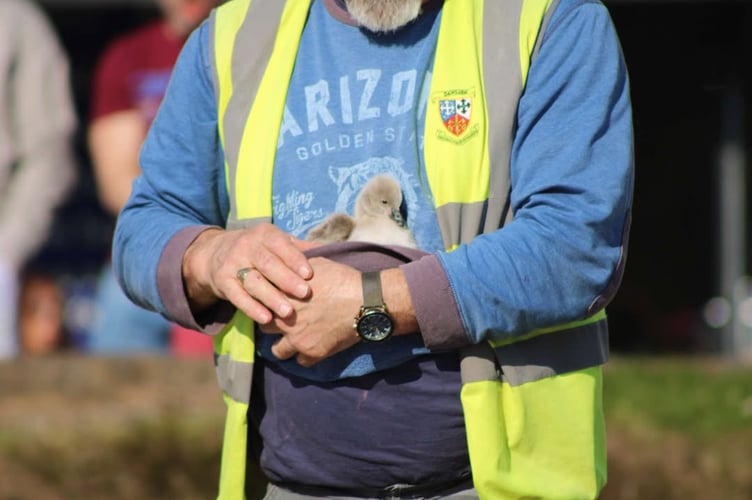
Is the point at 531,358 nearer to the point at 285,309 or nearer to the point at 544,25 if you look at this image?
the point at 285,309

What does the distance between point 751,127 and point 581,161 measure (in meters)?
8.59

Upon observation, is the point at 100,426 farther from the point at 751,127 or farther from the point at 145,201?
the point at 751,127

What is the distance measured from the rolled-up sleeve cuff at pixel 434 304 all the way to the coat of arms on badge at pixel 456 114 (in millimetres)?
277

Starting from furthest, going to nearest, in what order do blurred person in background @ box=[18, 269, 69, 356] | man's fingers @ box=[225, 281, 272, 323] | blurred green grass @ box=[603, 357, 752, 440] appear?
blurred person in background @ box=[18, 269, 69, 356]
blurred green grass @ box=[603, 357, 752, 440]
man's fingers @ box=[225, 281, 272, 323]

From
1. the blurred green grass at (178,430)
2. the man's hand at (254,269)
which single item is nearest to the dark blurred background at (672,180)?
the blurred green grass at (178,430)

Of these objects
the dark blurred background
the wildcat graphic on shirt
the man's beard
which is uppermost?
the man's beard

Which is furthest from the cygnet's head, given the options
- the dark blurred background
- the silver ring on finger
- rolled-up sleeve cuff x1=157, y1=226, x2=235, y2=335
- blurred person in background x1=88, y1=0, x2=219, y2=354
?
the dark blurred background

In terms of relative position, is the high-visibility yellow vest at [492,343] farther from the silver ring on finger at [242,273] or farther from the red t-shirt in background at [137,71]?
the red t-shirt in background at [137,71]

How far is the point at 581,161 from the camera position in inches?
93.5

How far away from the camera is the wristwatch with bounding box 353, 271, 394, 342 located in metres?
2.33

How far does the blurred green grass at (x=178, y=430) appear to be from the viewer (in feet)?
17.0

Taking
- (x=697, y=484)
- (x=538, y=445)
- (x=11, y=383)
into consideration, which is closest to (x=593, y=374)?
(x=538, y=445)

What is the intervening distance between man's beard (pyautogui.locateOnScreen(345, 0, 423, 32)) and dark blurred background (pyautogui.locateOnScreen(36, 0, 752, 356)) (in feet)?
22.1

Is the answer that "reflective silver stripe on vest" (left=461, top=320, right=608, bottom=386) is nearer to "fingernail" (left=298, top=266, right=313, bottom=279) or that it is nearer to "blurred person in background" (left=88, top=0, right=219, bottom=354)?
"fingernail" (left=298, top=266, right=313, bottom=279)
